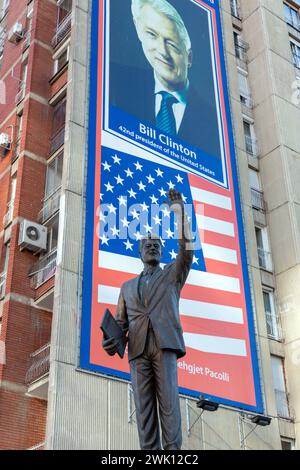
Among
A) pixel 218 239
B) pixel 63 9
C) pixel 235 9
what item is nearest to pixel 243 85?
pixel 235 9

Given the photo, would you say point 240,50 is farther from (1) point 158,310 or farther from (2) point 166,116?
(1) point 158,310

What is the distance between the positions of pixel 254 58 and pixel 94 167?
16.2 meters

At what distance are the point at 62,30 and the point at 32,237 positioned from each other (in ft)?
35.9

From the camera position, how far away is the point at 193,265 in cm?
2694

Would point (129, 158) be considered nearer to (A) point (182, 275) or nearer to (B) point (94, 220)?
(B) point (94, 220)

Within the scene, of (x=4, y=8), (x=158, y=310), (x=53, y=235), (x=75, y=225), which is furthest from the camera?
(x=4, y=8)

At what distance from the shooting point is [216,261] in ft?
91.9

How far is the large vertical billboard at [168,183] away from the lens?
24.9 meters

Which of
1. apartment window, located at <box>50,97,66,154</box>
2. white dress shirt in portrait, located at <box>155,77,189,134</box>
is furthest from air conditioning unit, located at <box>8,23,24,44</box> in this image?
white dress shirt in portrait, located at <box>155,77,189,134</box>

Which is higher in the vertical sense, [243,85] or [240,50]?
[240,50]

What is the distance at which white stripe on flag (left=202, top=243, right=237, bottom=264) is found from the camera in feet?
91.5

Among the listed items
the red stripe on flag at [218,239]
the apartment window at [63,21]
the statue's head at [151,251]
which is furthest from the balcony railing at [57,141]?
the statue's head at [151,251]

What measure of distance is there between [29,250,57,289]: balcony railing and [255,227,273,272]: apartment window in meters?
10.5
